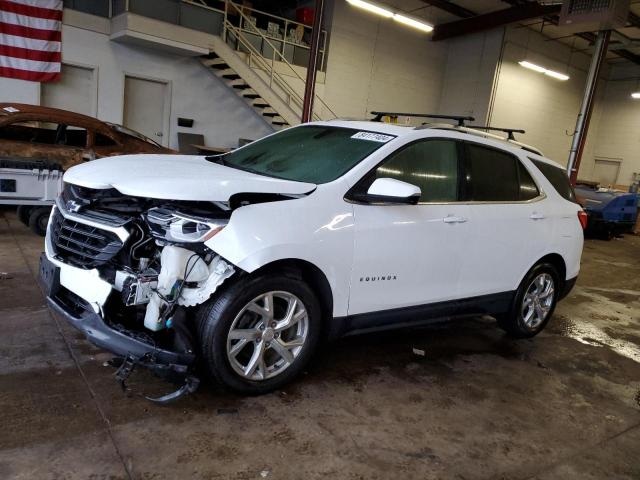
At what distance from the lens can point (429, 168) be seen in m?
3.38

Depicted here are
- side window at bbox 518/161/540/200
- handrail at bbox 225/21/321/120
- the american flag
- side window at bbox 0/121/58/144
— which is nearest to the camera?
side window at bbox 518/161/540/200

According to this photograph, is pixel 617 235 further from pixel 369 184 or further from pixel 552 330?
pixel 369 184

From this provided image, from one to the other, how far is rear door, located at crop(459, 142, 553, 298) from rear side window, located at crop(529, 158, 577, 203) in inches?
9.4

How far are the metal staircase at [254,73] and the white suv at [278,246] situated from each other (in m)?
9.28

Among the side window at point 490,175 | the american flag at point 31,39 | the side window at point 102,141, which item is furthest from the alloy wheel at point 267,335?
the american flag at point 31,39

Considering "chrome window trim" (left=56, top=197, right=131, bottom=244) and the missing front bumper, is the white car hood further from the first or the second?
the missing front bumper

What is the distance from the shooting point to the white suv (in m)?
2.47

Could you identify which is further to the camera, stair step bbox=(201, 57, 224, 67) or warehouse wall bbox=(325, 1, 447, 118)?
warehouse wall bbox=(325, 1, 447, 118)

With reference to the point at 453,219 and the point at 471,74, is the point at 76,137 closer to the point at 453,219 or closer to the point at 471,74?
the point at 453,219

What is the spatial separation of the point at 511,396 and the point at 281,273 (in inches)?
72.2

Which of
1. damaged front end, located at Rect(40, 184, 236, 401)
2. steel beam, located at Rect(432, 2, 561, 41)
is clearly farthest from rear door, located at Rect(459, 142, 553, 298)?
steel beam, located at Rect(432, 2, 561, 41)

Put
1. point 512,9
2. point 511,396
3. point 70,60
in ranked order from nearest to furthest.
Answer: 1. point 511,396
2. point 70,60
3. point 512,9

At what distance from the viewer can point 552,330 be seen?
480cm

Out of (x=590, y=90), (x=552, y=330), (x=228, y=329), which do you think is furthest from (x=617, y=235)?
(x=228, y=329)
